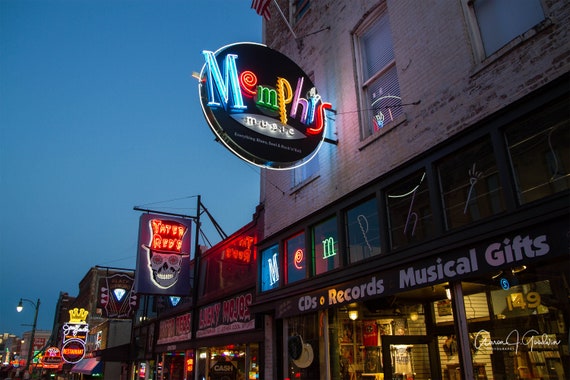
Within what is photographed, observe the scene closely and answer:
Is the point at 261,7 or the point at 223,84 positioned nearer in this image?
the point at 223,84

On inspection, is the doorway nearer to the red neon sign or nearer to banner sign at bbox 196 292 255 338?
banner sign at bbox 196 292 255 338

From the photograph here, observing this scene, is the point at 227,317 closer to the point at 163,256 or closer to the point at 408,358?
the point at 163,256

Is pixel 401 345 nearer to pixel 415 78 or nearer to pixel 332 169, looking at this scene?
pixel 332 169

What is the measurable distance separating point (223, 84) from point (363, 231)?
388cm

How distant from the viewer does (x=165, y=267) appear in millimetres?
16094

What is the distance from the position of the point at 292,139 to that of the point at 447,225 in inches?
136

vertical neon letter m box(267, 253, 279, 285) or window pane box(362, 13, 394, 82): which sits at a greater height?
window pane box(362, 13, 394, 82)

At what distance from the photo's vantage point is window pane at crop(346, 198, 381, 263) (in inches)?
335

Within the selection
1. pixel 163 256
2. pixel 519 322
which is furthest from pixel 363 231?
pixel 163 256

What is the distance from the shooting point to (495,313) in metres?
6.21

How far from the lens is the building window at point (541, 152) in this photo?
18.6 feet

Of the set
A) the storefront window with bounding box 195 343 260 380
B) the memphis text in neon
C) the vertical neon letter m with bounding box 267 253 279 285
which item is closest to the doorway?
the vertical neon letter m with bounding box 267 253 279 285

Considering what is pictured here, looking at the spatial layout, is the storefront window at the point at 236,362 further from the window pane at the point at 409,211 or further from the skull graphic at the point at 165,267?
the window pane at the point at 409,211

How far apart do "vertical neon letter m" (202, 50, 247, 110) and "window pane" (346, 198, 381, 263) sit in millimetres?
3017
